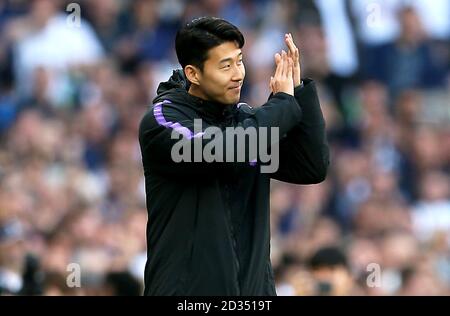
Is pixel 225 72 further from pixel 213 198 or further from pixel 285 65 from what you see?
pixel 213 198

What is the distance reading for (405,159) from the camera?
11.4 metres

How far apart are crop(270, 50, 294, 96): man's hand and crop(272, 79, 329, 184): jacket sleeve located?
0.06 meters

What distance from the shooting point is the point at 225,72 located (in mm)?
5000

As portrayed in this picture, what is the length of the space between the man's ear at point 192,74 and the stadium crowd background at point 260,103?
148 inches

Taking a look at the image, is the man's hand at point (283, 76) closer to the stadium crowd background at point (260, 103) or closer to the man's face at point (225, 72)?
the man's face at point (225, 72)

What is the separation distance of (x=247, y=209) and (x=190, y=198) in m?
0.21

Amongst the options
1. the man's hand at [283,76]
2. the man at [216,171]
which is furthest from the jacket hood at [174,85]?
the man's hand at [283,76]

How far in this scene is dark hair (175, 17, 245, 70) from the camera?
4.99 meters

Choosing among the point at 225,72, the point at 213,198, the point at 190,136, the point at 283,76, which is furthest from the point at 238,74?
the point at 213,198

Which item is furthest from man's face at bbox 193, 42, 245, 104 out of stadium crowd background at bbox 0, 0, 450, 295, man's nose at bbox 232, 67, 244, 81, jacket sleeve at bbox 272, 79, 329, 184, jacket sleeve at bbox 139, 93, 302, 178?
stadium crowd background at bbox 0, 0, 450, 295

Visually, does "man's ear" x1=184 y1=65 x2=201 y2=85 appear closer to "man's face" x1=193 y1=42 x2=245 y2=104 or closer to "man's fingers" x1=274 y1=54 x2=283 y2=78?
"man's face" x1=193 y1=42 x2=245 y2=104

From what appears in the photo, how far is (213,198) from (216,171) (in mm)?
97

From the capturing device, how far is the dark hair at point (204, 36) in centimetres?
499
